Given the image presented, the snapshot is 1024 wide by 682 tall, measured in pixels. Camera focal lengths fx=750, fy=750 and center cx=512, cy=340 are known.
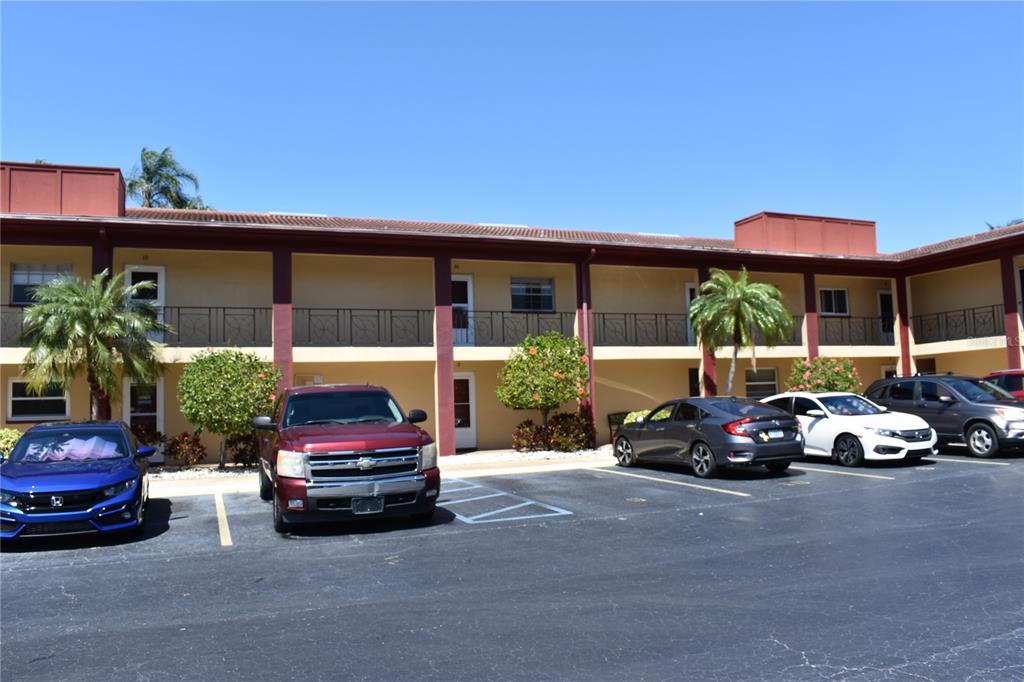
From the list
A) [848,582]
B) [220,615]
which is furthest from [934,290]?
[220,615]

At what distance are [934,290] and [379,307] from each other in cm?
1825

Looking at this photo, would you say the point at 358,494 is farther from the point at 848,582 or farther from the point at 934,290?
the point at 934,290

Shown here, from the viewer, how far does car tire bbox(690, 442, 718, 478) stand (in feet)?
42.1

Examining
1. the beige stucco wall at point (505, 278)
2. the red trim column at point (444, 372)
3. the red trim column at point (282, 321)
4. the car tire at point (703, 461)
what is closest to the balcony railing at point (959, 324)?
the beige stucco wall at point (505, 278)

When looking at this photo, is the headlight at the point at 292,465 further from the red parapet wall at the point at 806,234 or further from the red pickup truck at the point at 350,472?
the red parapet wall at the point at 806,234

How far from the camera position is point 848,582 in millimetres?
6188

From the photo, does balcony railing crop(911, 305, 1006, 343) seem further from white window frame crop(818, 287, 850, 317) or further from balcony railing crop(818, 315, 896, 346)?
white window frame crop(818, 287, 850, 317)

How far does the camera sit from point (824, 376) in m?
20.0

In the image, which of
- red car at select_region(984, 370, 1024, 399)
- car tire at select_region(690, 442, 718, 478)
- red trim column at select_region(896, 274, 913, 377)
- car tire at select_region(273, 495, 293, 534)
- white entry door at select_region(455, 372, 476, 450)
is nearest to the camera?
car tire at select_region(273, 495, 293, 534)

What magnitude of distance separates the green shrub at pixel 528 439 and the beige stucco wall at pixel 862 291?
12.0m

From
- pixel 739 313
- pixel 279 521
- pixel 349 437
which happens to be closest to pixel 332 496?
pixel 349 437

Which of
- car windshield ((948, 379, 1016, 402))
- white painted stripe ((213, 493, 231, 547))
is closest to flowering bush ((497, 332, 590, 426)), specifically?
white painted stripe ((213, 493, 231, 547))

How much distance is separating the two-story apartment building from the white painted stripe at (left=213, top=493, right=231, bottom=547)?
17.5 feet

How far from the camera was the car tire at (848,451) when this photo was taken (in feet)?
46.2
